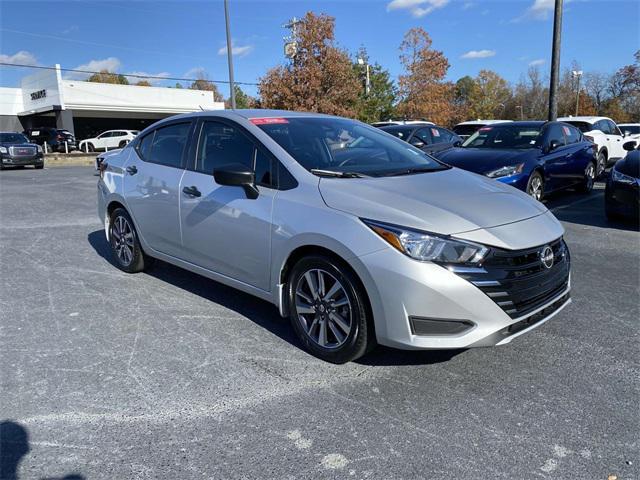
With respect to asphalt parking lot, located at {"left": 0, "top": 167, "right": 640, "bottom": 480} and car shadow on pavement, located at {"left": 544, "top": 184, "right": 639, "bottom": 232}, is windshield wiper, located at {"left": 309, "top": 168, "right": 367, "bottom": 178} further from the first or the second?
car shadow on pavement, located at {"left": 544, "top": 184, "right": 639, "bottom": 232}

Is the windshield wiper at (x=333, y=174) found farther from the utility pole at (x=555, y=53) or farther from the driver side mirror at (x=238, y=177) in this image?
the utility pole at (x=555, y=53)

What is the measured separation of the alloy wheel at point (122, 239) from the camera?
543cm

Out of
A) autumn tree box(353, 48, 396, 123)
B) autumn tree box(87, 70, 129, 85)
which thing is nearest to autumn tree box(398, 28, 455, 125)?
autumn tree box(353, 48, 396, 123)

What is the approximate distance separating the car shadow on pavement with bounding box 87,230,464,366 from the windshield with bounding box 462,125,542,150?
6291 millimetres

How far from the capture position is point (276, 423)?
2820 millimetres

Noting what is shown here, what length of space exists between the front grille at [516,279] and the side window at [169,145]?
9.36ft

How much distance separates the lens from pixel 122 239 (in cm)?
556

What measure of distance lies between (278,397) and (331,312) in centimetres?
64

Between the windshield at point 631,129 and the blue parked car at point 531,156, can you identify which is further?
the windshield at point 631,129

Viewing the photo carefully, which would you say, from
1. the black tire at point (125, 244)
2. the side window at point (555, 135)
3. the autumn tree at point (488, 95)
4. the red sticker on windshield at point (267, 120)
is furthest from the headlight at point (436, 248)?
the autumn tree at point (488, 95)

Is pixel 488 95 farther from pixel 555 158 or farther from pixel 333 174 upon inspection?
pixel 333 174

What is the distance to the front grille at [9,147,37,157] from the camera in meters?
22.0

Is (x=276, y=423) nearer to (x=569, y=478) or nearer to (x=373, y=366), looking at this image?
(x=373, y=366)

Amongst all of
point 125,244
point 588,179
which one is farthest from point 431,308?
point 588,179
